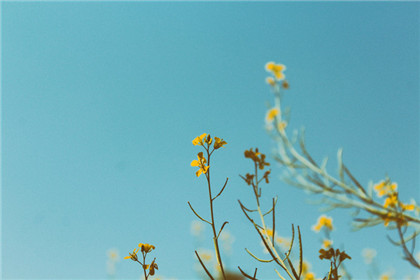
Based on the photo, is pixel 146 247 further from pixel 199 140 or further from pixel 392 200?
pixel 392 200

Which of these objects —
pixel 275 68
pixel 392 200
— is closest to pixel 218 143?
pixel 392 200

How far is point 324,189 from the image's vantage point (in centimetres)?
274

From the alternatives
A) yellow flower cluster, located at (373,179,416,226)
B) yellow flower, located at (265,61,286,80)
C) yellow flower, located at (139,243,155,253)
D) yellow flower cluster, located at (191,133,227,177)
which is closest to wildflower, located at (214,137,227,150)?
yellow flower cluster, located at (191,133,227,177)

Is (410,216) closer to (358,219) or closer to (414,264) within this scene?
(358,219)

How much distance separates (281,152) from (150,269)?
2.14 metres

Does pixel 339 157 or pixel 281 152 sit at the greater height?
pixel 281 152

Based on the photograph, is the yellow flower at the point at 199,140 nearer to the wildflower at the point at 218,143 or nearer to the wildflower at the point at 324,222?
the wildflower at the point at 218,143

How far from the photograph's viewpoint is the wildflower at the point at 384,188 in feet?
9.38

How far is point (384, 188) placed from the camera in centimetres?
295

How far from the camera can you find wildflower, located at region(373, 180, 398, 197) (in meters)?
2.86

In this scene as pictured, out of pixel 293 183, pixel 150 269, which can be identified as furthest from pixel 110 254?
pixel 150 269

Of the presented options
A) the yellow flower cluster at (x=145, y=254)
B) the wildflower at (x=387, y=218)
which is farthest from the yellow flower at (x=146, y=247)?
the wildflower at (x=387, y=218)

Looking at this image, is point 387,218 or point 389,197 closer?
point 387,218

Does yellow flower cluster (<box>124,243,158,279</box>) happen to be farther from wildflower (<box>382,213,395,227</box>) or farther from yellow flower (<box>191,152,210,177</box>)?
wildflower (<box>382,213,395,227</box>)
